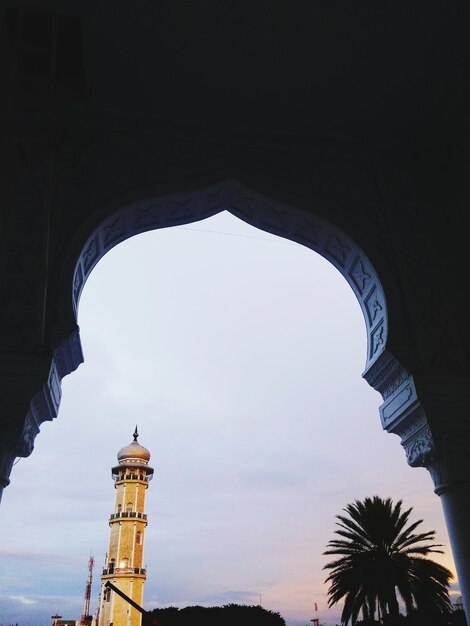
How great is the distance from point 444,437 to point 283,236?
7.98ft

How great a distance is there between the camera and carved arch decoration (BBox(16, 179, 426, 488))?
3.65 m

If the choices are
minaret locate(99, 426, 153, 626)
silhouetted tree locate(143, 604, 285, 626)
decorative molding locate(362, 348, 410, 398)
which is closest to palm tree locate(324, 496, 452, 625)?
decorative molding locate(362, 348, 410, 398)

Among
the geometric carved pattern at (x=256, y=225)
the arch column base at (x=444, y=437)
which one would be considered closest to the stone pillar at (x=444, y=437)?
the arch column base at (x=444, y=437)

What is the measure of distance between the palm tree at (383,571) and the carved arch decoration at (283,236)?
10833 mm

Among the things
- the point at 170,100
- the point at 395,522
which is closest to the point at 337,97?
the point at 170,100

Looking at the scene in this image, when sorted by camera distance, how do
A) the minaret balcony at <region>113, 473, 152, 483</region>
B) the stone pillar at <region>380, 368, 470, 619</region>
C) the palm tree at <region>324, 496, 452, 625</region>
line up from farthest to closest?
1. the minaret balcony at <region>113, 473, 152, 483</region>
2. the palm tree at <region>324, 496, 452, 625</region>
3. the stone pillar at <region>380, 368, 470, 619</region>

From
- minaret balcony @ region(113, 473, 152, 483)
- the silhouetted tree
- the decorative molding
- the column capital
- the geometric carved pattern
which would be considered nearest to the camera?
the column capital

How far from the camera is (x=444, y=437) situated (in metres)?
3.56

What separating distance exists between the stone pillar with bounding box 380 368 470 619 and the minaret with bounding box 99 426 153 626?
34.6 meters

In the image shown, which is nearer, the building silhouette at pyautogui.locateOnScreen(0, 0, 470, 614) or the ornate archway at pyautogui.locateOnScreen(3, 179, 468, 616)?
the ornate archway at pyautogui.locateOnScreen(3, 179, 468, 616)

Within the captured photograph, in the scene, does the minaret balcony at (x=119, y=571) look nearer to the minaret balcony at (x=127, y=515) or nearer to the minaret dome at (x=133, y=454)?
the minaret balcony at (x=127, y=515)

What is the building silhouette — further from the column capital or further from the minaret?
the minaret

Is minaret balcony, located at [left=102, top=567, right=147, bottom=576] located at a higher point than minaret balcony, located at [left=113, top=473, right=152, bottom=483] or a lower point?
lower

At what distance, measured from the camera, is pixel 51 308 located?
146 inches
